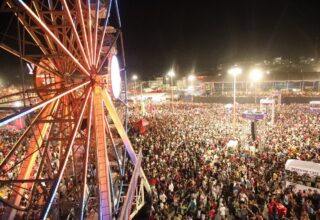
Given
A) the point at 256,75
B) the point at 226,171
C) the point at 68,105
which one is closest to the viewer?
the point at 68,105

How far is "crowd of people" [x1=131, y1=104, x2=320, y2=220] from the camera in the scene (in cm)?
1073

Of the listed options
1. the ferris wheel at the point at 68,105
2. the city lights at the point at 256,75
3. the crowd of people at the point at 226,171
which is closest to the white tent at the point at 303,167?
the crowd of people at the point at 226,171

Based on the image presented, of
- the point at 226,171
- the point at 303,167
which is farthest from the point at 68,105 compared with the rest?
the point at 303,167

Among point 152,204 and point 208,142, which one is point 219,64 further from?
point 152,204

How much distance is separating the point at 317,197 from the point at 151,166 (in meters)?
8.92

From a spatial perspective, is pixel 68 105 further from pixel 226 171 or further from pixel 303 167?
pixel 303 167

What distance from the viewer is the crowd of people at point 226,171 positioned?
10.7m

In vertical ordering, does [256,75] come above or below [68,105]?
above

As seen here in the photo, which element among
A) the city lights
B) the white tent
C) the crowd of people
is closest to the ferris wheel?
the crowd of people

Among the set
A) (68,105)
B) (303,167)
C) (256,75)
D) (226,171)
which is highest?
(256,75)

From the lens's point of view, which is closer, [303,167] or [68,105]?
[68,105]

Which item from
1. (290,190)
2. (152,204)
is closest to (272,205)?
(290,190)

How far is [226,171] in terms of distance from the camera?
1395cm

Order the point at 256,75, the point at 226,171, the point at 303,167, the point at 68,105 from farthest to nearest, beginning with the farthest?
the point at 256,75
the point at 226,171
the point at 303,167
the point at 68,105
